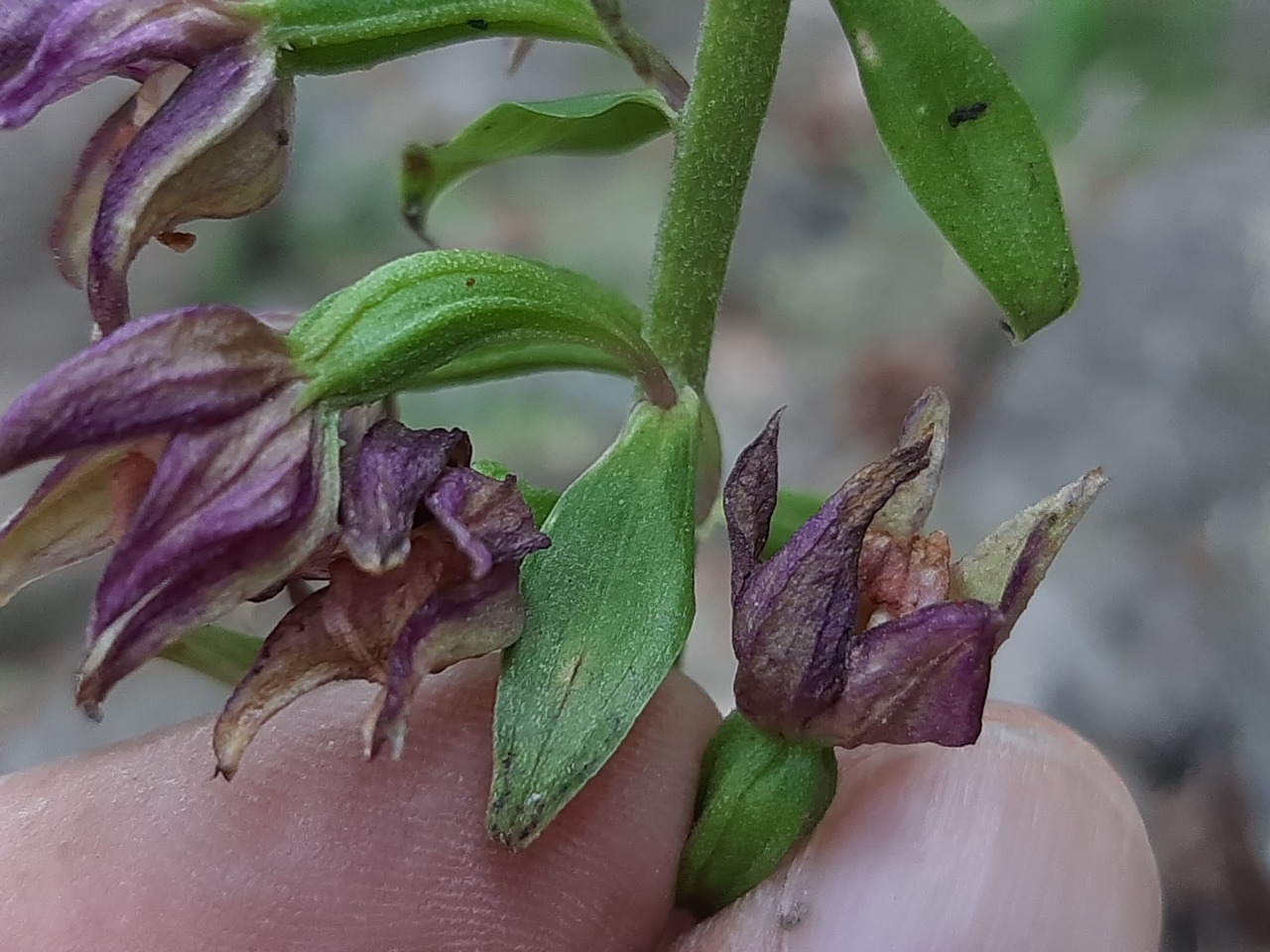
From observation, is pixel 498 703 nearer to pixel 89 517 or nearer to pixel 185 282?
pixel 89 517

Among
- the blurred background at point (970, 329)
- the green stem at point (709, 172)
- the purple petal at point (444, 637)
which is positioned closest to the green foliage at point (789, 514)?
the green stem at point (709, 172)

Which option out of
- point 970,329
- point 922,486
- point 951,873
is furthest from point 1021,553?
point 970,329

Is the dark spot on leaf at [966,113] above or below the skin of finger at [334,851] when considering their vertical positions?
above

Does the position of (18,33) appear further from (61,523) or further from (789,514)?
(789,514)

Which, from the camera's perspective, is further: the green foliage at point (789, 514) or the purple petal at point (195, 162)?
the green foliage at point (789, 514)

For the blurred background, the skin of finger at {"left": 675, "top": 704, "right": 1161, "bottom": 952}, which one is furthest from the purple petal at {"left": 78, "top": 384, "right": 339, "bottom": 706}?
the blurred background

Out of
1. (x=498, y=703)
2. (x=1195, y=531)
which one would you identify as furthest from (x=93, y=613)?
(x=1195, y=531)

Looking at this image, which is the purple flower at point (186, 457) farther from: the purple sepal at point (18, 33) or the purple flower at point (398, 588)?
the purple sepal at point (18, 33)

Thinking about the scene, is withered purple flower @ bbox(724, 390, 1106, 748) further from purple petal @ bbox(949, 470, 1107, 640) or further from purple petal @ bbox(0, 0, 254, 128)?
purple petal @ bbox(0, 0, 254, 128)
